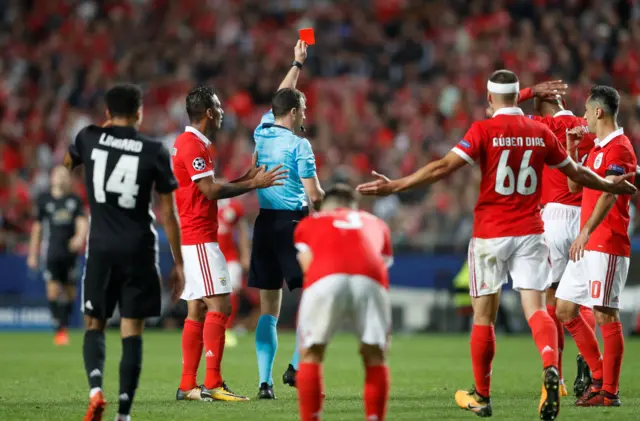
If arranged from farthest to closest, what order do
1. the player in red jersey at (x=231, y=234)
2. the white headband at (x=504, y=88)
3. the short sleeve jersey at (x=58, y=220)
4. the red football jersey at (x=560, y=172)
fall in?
the short sleeve jersey at (x=58, y=220) < the player in red jersey at (x=231, y=234) < the red football jersey at (x=560, y=172) < the white headband at (x=504, y=88)

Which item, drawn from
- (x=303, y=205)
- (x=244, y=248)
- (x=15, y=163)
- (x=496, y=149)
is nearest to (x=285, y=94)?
(x=303, y=205)

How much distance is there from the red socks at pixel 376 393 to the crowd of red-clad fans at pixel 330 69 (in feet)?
42.8

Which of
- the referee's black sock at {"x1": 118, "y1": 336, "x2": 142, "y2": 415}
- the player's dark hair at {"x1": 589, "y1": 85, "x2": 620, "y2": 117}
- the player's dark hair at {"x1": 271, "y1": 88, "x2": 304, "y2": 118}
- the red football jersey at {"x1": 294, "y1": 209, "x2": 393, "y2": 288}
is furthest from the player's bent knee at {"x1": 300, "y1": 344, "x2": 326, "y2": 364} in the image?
the player's dark hair at {"x1": 589, "y1": 85, "x2": 620, "y2": 117}

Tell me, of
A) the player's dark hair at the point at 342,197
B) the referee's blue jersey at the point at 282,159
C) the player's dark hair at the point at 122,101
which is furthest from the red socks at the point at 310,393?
the referee's blue jersey at the point at 282,159

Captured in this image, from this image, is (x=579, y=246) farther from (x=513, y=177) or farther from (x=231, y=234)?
(x=231, y=234)

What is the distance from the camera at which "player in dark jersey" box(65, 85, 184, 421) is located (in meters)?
7.58

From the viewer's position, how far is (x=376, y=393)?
6.80 meters

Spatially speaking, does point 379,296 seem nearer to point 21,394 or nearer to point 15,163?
point 21,394

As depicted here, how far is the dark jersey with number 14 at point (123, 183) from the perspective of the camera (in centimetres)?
758

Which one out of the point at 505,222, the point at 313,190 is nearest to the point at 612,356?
the point at 505,222

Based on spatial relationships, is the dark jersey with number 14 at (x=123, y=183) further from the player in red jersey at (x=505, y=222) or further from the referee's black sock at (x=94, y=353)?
the player in red jersey at (x=505, y=222)

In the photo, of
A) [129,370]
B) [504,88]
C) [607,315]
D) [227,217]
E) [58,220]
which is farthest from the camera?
[58,220]

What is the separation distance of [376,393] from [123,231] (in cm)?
209

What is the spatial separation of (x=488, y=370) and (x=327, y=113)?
602 inches
